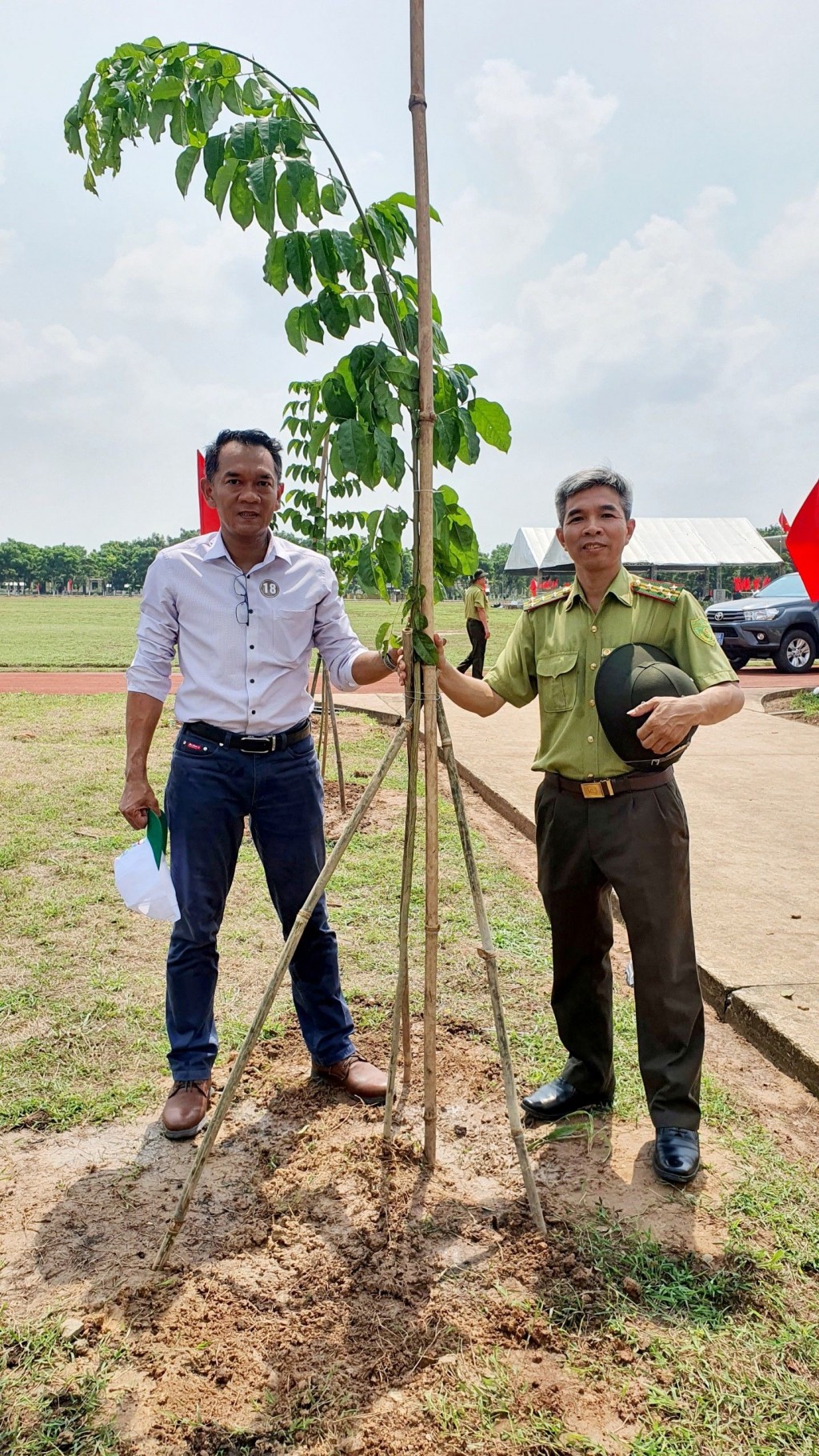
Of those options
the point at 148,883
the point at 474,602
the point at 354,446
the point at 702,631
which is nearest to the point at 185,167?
the point at 354,446

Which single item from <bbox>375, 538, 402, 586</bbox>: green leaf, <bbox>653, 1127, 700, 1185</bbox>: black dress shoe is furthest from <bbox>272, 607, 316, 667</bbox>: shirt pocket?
<bbox>653, 1127, 700, 1185</bbox>: black dress shoe

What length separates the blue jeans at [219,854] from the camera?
297 cm

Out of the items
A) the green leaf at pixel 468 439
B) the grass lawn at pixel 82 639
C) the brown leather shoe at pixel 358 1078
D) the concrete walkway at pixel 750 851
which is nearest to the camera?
the green leaf at pixel 468 439

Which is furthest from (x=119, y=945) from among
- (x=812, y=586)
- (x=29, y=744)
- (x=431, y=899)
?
(x=812, y=586)

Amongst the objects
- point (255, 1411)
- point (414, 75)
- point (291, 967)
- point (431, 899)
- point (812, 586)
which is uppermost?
point (414, 75)

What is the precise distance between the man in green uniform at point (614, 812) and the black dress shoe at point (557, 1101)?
0.04 ft

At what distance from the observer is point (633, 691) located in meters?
2.63

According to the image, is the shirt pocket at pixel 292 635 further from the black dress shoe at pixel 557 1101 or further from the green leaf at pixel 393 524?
the black dress shoe at pixel 557 1101

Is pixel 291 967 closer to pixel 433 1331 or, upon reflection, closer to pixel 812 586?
pixel 433 1331

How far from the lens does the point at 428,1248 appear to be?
2486 millimetres

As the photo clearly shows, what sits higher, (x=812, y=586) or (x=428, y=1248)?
(x=812, y=586)

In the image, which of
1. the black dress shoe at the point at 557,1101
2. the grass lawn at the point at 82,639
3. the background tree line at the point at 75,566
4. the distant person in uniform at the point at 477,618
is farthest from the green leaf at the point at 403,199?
the background tree line at the point at 75,566

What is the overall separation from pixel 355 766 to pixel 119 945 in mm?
4008

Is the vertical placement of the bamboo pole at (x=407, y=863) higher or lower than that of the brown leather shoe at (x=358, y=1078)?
higher
